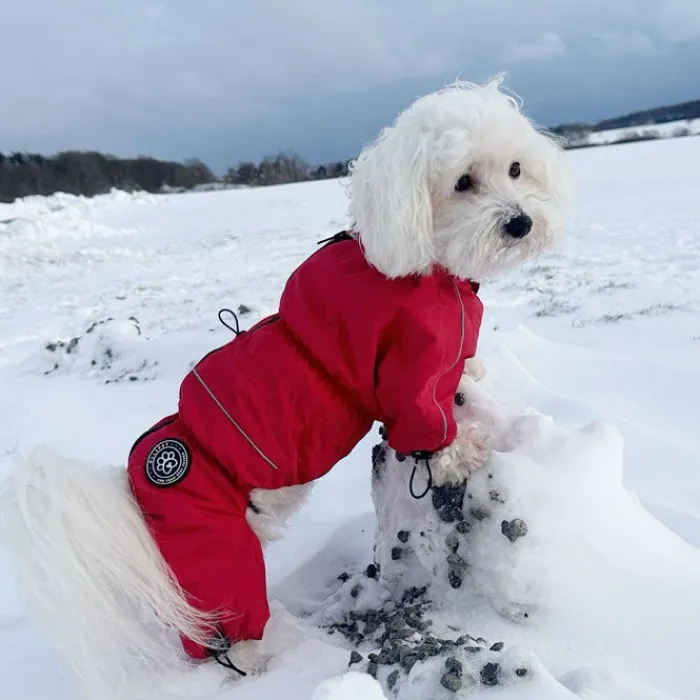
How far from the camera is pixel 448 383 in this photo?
2348mm

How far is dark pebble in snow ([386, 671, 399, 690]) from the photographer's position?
170 cm

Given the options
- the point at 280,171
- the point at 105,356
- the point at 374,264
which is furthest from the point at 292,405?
the point at 280,171

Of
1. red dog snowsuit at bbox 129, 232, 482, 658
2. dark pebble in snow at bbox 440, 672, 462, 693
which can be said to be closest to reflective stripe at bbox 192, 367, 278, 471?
red dog snowsuit at bbox 129, 232, 482, 658

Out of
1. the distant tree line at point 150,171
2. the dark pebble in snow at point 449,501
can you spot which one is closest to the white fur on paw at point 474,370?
the dark pebble in snow at point 449,501

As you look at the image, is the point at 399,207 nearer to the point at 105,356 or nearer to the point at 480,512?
the point at 480,512

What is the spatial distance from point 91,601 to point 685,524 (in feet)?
6.52

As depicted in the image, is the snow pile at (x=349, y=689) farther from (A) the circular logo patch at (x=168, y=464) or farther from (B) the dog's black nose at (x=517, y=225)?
(B) the dog's black nose at (x=517, y=225)

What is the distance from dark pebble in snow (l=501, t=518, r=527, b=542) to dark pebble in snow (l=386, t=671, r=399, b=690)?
0.57 meters

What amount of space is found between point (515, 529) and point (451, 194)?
1.07m

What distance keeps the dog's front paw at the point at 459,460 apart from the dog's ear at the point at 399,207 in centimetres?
59

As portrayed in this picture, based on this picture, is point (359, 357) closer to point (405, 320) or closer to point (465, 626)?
point (405, 320)

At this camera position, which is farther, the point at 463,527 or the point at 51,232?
the point at 51,232

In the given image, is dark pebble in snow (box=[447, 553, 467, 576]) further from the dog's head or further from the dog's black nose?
the dog's black nose

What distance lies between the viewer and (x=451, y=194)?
227 cm
